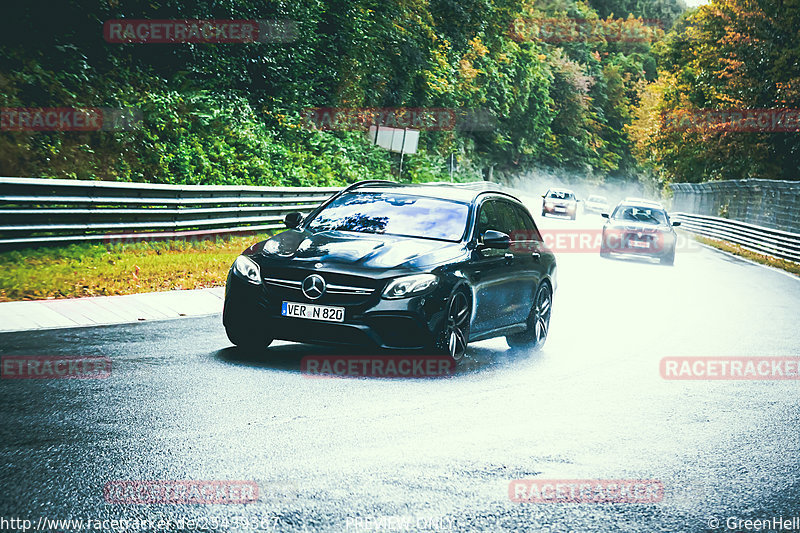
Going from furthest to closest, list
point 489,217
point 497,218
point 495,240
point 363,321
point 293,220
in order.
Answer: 1. point 497,218
2. point 489,217
3. point 293,220
4. point 495,240
5. point 363,321

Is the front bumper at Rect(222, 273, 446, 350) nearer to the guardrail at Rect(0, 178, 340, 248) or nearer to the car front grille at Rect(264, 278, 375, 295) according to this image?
the car front grille at Rect(264, 278, 375, 295)

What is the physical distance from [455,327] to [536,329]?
239 cm

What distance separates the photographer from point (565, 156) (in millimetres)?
95625

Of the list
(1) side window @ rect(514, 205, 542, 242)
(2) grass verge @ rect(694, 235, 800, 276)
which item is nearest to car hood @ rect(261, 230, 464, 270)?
(1) side window @ rect(514, 205, 542, 242)

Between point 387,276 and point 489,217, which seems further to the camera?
point 489,217

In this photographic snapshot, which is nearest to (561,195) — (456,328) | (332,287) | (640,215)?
(640,215)

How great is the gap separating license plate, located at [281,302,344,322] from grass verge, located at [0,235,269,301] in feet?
15.8

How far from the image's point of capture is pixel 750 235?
36.9 m

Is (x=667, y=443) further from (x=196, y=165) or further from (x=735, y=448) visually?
(x=196, y=165)

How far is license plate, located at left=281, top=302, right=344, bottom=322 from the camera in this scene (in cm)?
832

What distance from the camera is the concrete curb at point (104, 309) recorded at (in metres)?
10.4

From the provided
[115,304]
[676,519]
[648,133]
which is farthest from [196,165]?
[648,133]

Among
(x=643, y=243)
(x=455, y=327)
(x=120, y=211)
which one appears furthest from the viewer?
(x=643, y=243)

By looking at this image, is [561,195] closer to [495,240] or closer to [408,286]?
[495,240]
